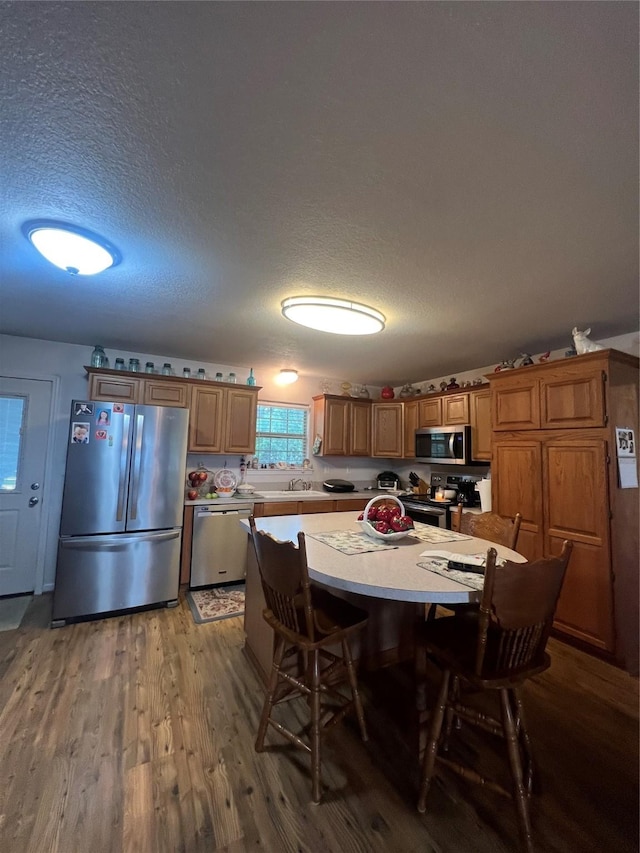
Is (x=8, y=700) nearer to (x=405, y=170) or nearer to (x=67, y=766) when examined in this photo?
(x=67, y=766)

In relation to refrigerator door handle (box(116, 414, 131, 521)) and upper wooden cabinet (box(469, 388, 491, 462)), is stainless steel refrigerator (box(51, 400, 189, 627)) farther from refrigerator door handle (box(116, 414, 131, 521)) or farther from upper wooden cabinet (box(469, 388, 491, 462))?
upper wooden cabinet (box(469, 388, 491, 462))

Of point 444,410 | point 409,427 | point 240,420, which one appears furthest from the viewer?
point 409,427

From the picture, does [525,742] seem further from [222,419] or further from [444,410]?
[222,419]

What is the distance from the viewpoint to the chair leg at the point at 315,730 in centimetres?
140

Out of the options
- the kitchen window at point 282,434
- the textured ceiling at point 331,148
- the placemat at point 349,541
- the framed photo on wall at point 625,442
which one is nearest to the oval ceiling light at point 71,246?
the textured ceiling at point 331,148

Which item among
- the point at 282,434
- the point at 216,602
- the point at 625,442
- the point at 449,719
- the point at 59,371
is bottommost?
the point at 216,602

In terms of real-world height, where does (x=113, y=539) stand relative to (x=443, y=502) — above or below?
below

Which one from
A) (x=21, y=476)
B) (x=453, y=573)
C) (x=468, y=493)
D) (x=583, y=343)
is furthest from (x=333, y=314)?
(x=21, y=476)

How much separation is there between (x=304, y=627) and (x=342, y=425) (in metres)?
3.45

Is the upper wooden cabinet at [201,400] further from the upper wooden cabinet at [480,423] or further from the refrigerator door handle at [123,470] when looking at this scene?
the upper wooden cabinet at [480,423]

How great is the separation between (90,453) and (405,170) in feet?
10.1

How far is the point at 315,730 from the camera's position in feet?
4.75

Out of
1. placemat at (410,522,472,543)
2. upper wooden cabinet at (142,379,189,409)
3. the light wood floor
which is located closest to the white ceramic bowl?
placemat at (410,522,472,543)

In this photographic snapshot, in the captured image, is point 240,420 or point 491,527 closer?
point 491,527
